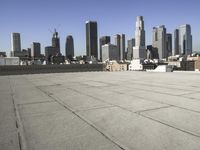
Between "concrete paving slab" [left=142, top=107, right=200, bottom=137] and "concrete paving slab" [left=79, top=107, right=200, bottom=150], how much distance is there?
31 cm

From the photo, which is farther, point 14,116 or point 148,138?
Answer: point 14,116

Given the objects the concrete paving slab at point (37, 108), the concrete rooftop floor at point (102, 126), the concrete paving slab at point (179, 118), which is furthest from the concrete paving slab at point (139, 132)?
the concrete paving slab at point (37, 108)

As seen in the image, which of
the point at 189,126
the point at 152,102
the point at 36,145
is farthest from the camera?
the point at 152,102

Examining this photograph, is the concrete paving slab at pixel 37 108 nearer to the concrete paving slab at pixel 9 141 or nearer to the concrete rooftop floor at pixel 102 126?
the concrete rooftop floor at pixel 102 126

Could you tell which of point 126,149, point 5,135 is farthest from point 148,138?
point 5,135

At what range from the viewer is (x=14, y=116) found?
23.7 ft

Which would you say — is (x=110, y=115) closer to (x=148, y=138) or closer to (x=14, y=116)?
(x=148, y=138)

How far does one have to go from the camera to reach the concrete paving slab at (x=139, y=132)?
4617 millimetres

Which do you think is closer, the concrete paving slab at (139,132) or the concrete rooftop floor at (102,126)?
the concrete paving slab at (139,132)

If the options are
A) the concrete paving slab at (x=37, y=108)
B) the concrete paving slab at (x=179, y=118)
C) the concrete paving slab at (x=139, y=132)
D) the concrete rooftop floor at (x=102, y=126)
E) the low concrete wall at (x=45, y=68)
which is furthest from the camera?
the low concrete wall at (x=45, y=68)

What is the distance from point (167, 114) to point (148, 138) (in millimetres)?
2286

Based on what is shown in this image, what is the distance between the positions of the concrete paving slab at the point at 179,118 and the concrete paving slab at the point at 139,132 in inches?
12.1

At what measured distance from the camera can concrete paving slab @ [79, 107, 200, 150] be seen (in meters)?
4.62

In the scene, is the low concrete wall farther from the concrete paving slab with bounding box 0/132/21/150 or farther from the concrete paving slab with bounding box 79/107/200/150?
the concrete paving slab with bounding box 0/132/21/150
